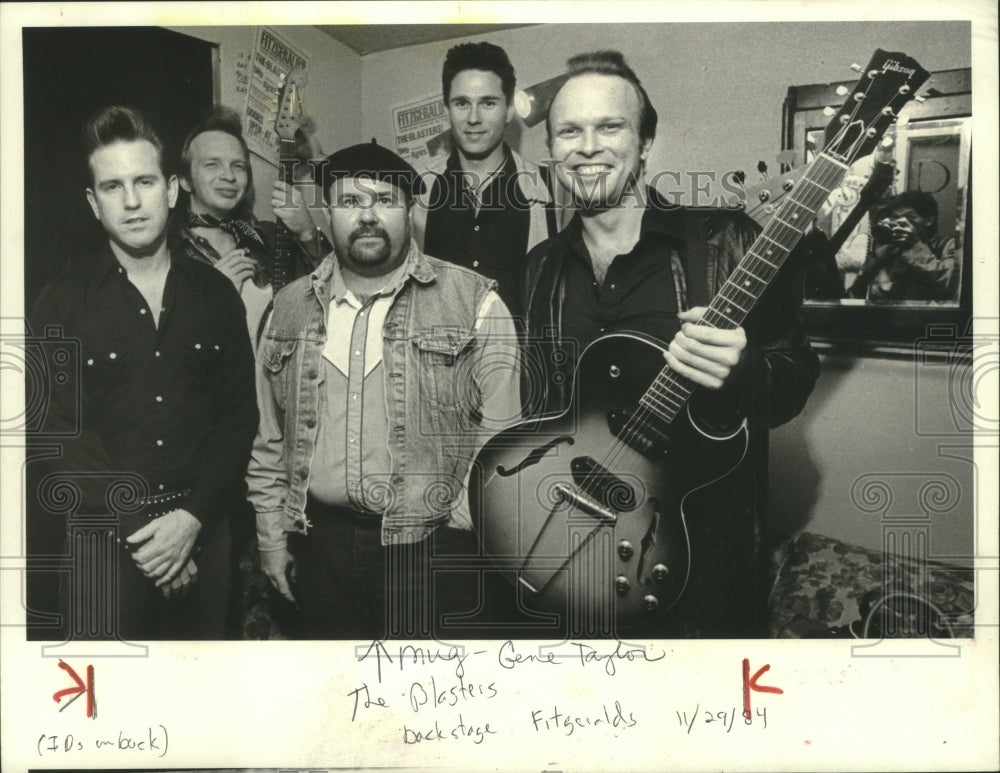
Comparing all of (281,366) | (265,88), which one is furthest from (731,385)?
(265,88)

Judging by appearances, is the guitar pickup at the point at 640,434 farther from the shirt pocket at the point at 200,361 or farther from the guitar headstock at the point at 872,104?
the shirt pocket at the point at 200,361

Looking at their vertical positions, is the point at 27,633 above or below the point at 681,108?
below

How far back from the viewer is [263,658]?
12.2 feet

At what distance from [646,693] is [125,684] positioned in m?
1.83

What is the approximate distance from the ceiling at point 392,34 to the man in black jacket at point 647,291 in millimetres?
411

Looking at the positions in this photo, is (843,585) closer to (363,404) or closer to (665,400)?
(665,400)

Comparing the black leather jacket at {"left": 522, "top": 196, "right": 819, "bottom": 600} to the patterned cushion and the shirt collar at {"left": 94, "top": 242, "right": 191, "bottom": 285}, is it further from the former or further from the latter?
the shirt collar at {"left": 94, "top": 242, "right": 191, "bottom": 285}

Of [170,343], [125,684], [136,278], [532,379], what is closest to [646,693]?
[532,379]

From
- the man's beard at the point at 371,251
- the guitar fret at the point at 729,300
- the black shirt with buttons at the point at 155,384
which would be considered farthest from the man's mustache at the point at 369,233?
the guitar fret at the point at 729,300

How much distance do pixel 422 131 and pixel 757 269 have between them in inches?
49.4

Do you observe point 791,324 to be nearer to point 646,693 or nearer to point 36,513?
point 646,693

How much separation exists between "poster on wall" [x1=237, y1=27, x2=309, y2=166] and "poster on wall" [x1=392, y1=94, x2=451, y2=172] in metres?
0.38

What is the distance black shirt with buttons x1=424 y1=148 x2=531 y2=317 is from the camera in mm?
3664

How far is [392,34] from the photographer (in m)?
3.69
